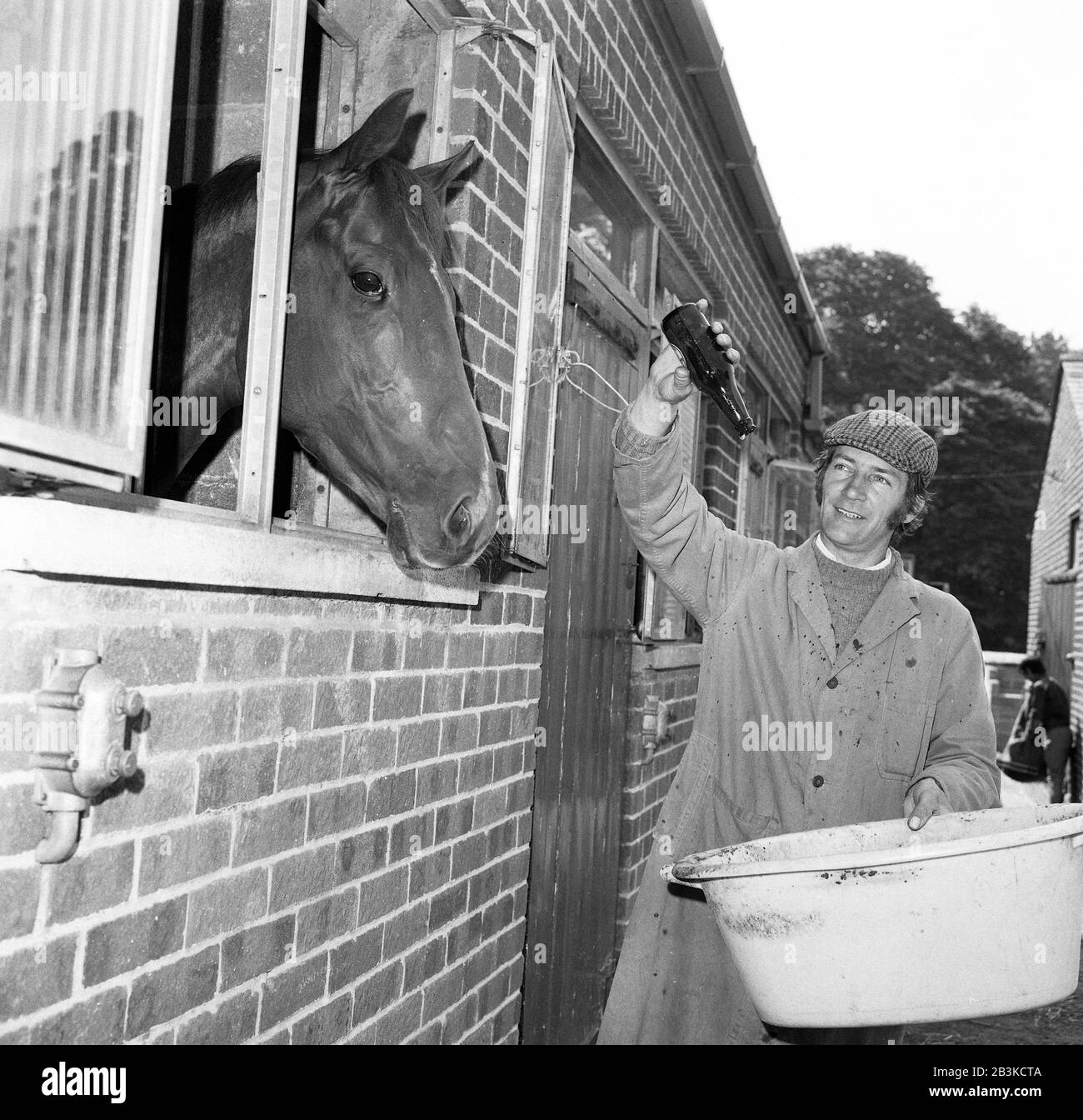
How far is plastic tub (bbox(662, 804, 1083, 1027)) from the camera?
238 cm

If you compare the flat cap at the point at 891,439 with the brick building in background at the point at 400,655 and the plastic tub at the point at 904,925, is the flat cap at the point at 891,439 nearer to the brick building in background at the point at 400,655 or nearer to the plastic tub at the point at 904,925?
the brick building in background at the point at 400,655

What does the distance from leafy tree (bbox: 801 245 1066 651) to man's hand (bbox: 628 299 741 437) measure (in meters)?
36.0

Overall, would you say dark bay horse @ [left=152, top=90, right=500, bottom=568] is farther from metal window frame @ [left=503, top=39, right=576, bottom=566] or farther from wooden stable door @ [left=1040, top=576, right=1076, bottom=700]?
wooden stable door @ [left=1040, top=576, right=1076, bottom=700]

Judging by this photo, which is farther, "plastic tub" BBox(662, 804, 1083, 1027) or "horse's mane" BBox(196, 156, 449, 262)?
"horse's mane" BBox(196, 156, 449, 262)

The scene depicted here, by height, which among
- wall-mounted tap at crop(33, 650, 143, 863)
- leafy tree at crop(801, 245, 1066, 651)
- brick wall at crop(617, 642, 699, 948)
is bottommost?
brick wall at crop(617, 642, 699, 948)

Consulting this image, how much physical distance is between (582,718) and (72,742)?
139 inches

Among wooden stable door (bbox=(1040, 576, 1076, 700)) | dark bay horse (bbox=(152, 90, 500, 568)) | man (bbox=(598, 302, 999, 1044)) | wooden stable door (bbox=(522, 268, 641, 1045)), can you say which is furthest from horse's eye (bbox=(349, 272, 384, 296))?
wooden stable door (bbox=(1040, 576, 1076, 700))

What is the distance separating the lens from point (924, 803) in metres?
3.01

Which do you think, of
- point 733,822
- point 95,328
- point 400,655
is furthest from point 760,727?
point 95,328

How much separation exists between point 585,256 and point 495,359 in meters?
1.47

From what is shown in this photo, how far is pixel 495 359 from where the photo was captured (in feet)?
12.0

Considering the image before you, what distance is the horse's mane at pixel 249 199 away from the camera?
2.78 metres

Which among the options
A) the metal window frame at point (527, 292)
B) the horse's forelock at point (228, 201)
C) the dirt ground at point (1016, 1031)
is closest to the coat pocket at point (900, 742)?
the metal window frame at point (527, 292)

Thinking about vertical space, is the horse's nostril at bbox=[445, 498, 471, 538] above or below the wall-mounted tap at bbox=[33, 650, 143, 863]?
above
